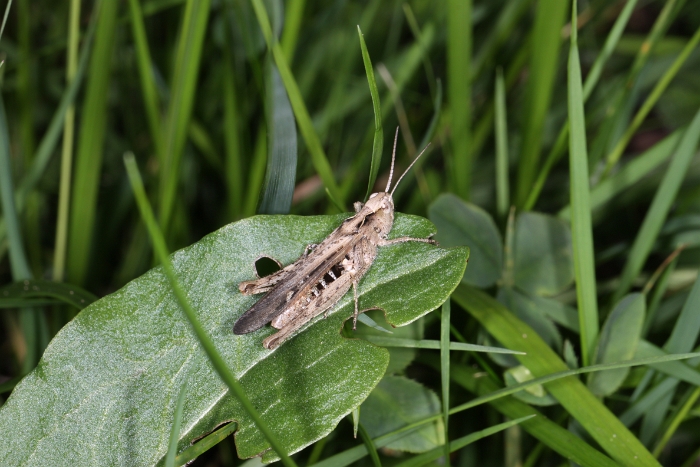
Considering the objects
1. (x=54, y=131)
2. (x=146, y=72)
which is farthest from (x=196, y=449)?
(x=146, y=72)

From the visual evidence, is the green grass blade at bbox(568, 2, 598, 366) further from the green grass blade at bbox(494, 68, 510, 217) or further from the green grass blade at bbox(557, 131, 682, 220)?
the green grass blade at bbox(494, 68, 510, 217)

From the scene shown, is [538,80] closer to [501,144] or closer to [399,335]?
[501,144]

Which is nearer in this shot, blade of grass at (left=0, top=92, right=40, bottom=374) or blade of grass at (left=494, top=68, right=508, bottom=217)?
blade of grass at (left=0, top=92, right=40, bottom=374)

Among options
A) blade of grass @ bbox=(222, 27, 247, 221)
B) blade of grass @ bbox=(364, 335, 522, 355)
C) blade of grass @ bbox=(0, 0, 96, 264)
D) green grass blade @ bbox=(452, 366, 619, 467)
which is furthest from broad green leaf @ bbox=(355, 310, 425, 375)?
blade of grass @ bbox=(0, 0, 96, 264)

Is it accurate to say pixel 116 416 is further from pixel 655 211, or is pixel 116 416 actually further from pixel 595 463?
pixel 655 211

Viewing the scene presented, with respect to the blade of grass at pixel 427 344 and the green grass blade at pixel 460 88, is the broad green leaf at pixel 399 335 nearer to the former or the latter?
the blade of grass at pixel 427 344

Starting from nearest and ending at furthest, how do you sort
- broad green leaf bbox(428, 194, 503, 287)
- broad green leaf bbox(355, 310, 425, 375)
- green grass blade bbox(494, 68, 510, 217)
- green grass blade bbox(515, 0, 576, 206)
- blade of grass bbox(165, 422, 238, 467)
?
blade of grass bbox(165, 422, 238, 467), broad green leaf bbox(355, 310, 425, 375), broad green leaf bbox(428, 194, 503, 287), green grass blade bbox(515, 0, 576, 206), green grass blade bbox(494, 68, 510, 217)

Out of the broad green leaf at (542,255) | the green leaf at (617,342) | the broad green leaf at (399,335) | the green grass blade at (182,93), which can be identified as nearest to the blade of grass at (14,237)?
the green grass blade at (182,93)
